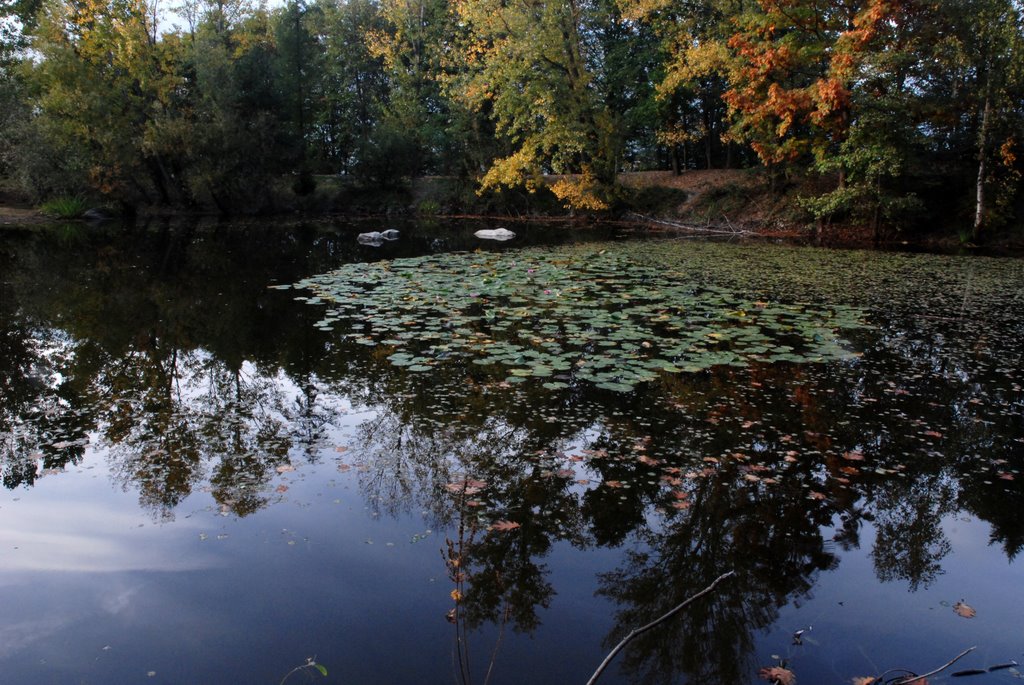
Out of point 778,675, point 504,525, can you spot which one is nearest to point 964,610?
point 778,675

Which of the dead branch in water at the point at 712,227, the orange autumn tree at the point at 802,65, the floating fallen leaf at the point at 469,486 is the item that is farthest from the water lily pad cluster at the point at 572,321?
the dead branch in water at the point at 712,227

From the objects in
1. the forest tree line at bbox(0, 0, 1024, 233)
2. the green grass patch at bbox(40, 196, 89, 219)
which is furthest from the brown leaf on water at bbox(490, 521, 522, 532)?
the green grass patch at bbox(40, 196, 89, 219)

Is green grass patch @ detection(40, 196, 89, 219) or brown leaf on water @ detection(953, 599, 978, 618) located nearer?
brown leaf on water @ detection(953, 599, 978, 618)

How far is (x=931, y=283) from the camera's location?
1212 cm

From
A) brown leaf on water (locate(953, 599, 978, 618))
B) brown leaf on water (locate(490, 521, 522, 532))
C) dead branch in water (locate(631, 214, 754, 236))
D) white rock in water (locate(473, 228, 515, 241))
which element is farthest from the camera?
→ dead branch in water (locate(631, 214, 754, 236))

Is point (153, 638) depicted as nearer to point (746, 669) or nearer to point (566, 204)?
point (746, 669)

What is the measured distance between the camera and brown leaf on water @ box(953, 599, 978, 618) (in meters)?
3.29

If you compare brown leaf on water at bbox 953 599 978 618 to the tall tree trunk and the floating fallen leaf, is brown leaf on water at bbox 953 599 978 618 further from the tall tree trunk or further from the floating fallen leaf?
the tall tree trunk

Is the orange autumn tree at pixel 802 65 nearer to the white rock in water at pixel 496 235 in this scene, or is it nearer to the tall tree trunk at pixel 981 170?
the tall tree trunk at pixel 981 170

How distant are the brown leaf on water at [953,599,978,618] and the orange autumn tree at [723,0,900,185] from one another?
16.5m

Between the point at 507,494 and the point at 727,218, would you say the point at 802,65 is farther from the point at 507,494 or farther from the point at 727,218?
the point at 507,494

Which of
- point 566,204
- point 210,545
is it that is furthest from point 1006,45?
point 210,545

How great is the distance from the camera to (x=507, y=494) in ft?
14.0

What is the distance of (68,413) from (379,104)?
30554 mm
